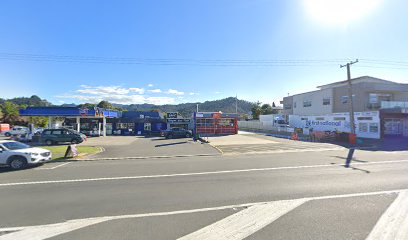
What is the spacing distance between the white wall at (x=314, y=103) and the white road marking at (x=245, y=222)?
3854 centimetres

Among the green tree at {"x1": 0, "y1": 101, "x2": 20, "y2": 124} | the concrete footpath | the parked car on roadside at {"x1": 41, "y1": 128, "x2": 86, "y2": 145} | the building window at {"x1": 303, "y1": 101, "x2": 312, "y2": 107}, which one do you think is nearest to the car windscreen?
the concrete footpath

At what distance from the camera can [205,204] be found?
20.7ft

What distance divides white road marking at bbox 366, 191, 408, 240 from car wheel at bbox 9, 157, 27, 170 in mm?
14581

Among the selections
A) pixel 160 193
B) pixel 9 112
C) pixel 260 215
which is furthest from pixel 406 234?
pixel 9 112

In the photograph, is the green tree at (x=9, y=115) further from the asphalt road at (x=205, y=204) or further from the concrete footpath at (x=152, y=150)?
the asphalt road at (x=205, y=204)

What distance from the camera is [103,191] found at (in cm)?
772

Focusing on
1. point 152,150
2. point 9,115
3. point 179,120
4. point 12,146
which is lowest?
point 152,150

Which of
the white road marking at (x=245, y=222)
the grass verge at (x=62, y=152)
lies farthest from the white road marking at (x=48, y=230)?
the grass verge at (x=62, y=152)

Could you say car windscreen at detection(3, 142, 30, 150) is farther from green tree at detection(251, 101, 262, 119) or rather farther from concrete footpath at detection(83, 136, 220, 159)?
green tree at detection(251, 101, 262, 119)

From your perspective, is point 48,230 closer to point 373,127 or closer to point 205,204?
point 205,204

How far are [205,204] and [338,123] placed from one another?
35167 millimetres

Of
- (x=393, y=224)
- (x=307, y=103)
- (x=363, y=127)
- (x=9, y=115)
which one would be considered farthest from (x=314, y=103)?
(x=9, y=115)

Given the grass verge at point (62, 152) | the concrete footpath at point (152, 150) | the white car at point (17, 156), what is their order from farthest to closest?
the concrete footpath at point (152, 150)
the grass verge at point (62, 152)
the white car at point (17, 156)

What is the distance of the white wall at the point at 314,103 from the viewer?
39562mm
